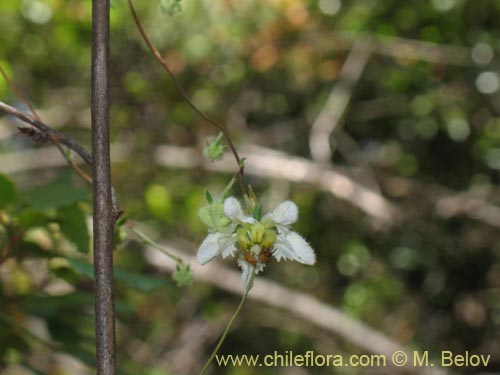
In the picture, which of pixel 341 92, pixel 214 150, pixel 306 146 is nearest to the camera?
pixel 214 150

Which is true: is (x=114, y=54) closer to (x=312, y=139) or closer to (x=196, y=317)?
(x=312, y=139)

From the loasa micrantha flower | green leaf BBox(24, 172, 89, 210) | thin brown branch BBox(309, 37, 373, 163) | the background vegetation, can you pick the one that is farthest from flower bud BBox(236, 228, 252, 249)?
thin brown branch BBox(309, 37, 373, 163)

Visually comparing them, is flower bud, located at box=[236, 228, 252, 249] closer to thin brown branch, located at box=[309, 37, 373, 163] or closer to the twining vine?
the twining vine

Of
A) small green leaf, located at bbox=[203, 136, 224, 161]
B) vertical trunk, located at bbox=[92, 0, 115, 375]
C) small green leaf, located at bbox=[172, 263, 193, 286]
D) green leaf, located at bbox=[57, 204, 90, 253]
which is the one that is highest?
green leaf, located at bbox=[57, 204, 90, 253]

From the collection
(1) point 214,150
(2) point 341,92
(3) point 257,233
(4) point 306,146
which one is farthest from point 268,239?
(4) point 306,146

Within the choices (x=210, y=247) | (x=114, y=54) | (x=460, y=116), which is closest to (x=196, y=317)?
(x=114, y=54)

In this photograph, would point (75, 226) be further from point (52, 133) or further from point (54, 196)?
point (52, 133)

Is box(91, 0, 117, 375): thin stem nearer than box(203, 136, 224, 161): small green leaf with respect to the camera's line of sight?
Yes

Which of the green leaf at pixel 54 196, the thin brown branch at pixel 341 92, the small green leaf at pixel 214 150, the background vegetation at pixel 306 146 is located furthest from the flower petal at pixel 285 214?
the thin brown branch at pixel 341 92
